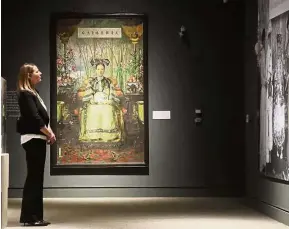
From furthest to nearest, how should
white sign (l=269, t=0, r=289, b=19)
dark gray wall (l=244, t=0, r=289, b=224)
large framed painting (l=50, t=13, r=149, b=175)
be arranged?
large framed painting (l=50, t=13, r=149, b=175), dark gray wall (l=244, t=0, r=289, b=224), white sign (l=269, t=0, r=289, b=19)

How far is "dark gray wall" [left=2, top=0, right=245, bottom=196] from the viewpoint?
9.05 meters

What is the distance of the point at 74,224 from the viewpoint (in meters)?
6.29

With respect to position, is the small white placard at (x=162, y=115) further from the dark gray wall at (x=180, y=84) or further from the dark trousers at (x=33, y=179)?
the dark trousers at (x=33, y=179)

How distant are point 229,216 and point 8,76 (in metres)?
3.68

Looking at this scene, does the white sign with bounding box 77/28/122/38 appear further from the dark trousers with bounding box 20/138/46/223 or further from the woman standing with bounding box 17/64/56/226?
the dark trousers with bounding box 20/138/46/223

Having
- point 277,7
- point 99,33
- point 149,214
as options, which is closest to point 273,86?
point 277,7

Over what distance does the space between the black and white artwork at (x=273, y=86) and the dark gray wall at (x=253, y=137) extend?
197mm

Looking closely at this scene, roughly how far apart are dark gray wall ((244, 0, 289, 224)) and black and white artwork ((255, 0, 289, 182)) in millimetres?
197

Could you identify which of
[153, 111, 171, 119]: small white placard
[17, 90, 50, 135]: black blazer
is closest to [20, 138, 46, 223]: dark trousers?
[17, 90, 50, 135]: black blazer

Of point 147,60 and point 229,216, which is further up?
point 147,60

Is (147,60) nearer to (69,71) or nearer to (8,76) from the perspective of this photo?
(69,71)

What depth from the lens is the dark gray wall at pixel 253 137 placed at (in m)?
7.00

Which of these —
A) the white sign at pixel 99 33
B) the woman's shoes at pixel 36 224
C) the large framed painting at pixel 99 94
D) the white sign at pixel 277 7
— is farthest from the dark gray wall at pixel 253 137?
the woman's shoes at pixel 36 224

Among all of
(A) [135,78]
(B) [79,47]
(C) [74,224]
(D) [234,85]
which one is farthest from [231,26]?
(C) [74,224]
